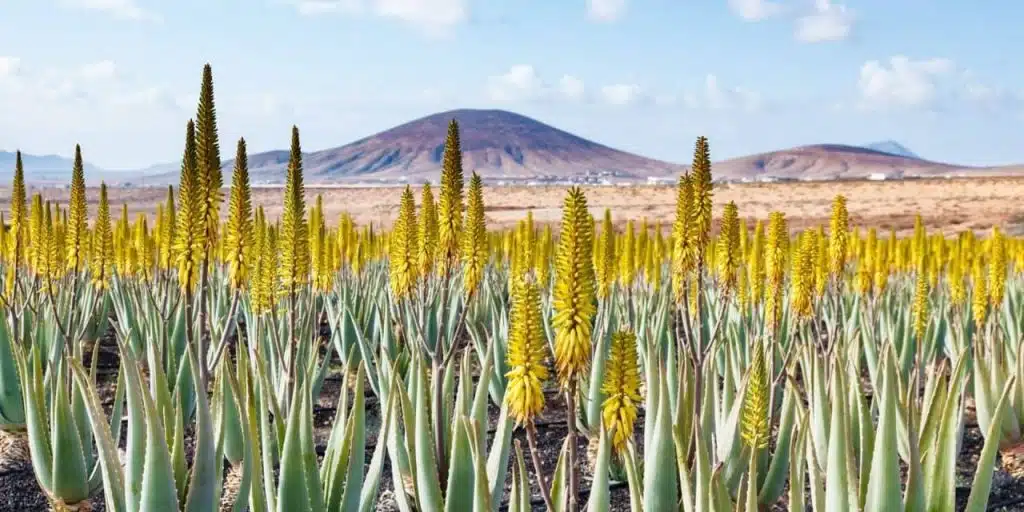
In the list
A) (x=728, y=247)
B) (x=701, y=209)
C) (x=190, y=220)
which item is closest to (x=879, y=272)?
(x=728, y=247)

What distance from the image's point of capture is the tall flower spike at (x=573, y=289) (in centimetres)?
233

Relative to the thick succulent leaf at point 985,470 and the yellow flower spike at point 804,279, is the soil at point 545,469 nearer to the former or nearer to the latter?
the yellow flower spike at point 804,279

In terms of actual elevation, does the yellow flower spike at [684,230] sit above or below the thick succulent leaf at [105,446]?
above

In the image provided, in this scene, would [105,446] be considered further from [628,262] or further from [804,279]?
[628,262]

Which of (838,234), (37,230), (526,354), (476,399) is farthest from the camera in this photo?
(37,230)

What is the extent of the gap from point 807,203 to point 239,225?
52.6 meters

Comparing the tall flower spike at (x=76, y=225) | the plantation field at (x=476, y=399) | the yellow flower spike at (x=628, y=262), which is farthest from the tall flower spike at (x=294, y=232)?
the yellow flower spike at (x=628, y=262)

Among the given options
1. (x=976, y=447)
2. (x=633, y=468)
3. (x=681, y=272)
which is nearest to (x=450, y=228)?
(x=681, y=272)

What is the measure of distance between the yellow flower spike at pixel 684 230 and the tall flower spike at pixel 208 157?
2040mm

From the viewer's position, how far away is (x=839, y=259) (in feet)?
21.3

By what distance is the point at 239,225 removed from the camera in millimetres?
3990

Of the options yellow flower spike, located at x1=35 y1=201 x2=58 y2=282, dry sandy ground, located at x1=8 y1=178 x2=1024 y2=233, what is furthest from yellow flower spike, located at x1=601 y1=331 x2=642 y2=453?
dry sandy ground, located at x1=8 y1=178 x2=1024 y2=233

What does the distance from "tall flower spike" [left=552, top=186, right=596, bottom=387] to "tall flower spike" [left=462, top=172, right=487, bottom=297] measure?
1665 mm

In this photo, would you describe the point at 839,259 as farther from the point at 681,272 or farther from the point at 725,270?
the point at 681,272
